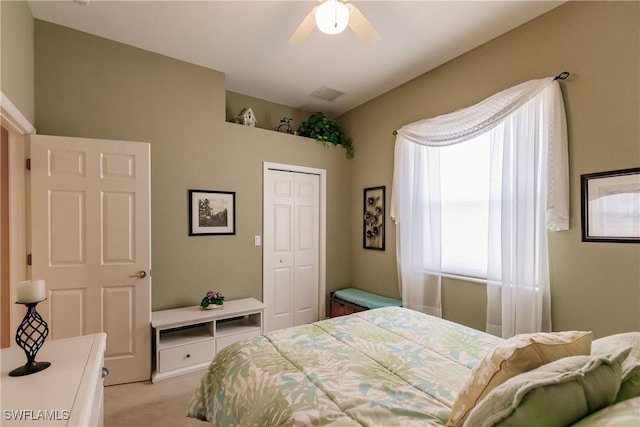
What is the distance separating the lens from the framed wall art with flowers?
366 cm

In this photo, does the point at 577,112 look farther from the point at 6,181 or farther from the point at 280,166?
the point at 6,181

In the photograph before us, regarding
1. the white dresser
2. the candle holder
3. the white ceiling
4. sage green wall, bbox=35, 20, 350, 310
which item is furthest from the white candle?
the white ceiling

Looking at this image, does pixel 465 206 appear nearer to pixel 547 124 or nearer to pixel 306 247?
pixel 547 124

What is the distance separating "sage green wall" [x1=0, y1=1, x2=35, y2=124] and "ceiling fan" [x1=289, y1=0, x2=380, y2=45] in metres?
1.80

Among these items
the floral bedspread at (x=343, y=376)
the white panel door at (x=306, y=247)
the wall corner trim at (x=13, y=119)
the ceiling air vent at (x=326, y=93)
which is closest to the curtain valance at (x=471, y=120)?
the ceiling air vent at (x=326, y=93)

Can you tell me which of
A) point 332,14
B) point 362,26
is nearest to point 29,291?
point 332,14

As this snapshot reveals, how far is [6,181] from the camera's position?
2.21m

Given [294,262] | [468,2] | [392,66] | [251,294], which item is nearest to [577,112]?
[468,2]

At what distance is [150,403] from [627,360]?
108 inches

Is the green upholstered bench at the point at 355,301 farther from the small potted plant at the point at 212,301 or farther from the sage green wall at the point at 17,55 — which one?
the sage green wall at the point at 17,55

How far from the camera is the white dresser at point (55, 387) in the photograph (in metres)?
0.83

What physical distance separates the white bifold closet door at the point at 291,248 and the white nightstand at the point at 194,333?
1.69 ft

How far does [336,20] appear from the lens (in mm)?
1776

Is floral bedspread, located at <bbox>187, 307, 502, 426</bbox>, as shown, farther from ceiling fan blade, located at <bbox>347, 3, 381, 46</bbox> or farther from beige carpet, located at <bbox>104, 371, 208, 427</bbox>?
ceiling fan blade, located at <bbox>347, 3, 381, 46</bbox>
